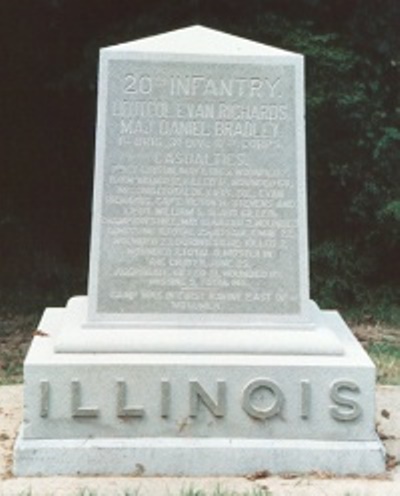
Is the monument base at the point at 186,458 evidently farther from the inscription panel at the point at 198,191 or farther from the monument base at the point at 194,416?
the inscription panel at the point at 198,191

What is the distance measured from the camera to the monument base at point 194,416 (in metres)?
5.54

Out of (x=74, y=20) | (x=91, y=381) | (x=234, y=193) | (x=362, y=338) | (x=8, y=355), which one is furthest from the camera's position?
(x=74, y=20)

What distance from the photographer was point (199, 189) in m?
5.91

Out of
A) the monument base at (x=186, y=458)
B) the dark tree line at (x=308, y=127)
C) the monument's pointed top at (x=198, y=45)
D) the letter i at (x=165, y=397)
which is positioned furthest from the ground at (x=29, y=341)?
the monument's pointed top at (x=198, y=45)

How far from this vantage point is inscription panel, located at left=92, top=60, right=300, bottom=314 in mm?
5887

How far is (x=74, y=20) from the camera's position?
11.6m

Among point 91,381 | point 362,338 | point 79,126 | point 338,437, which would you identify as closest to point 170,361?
point 91,381

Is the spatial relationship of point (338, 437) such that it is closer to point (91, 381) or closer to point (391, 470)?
point (391, 470)

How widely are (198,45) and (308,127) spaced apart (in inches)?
216

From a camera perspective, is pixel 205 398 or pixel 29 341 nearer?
pixel 205 398

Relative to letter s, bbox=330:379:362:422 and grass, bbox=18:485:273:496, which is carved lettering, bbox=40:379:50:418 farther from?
letter s, bbox=330:379:362:422

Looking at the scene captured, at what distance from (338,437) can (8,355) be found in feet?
15.3

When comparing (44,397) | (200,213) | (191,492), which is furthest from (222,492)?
(200,213)

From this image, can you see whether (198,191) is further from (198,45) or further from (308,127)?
(308,127)
